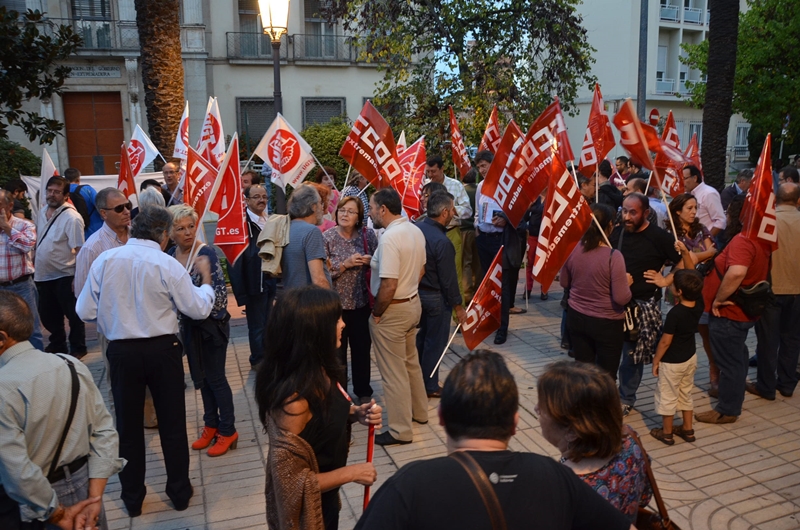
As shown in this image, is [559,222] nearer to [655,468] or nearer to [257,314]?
[655,468]

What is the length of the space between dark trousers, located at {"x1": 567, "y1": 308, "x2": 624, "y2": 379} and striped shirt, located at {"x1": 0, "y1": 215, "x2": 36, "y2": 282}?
528cm

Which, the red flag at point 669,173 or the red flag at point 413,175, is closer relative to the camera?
the red flag at point 669,173

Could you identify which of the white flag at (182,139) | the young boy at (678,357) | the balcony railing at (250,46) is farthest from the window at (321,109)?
the young boy at (678,357)

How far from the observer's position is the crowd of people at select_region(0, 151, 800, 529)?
2035mm

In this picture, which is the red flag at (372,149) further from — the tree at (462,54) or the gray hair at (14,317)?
the tree at (462,54)

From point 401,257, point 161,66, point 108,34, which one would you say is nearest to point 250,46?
point 108,34

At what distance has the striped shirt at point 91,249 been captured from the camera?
5438mm

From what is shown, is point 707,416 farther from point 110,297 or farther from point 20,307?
point 20,307

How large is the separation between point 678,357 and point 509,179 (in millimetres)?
2199

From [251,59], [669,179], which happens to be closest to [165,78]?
[669,179]

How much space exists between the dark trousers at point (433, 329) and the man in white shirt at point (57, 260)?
383cm

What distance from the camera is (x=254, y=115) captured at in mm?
28016

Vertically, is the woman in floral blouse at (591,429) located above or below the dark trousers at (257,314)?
above

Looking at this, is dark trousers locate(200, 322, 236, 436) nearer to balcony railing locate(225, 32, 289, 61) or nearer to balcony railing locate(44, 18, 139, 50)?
balcony railing locate(44, 18, 139, 50)
